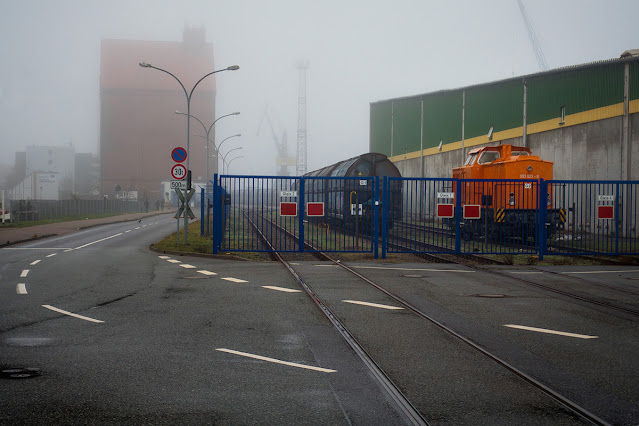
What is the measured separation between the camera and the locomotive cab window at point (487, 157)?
22.9 m

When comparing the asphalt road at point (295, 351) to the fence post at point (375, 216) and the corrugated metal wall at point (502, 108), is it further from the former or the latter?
the corrugated metal wall at point (502, 108)

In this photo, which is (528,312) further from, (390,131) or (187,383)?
(390,131)

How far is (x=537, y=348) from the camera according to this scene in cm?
654

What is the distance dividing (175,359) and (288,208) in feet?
36.3

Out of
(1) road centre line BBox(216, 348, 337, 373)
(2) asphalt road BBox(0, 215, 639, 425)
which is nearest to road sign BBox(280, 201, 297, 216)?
(2) asphalt road BBox(0, 215, 639, 425)

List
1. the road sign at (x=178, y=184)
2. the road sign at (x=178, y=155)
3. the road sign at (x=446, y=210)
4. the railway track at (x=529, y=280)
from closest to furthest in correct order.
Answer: the railway track at (x=529, y=280), the road sign at (x=446, y=210), the road sign at (x=178, y=155), the road sign at (x=178, y=184)

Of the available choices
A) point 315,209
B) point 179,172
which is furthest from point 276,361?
point 179,172

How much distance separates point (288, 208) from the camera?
55.6ft

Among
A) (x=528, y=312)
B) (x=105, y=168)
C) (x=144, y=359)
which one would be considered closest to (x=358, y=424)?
(x=144, y=359)

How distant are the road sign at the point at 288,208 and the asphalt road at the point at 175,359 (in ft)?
17.4

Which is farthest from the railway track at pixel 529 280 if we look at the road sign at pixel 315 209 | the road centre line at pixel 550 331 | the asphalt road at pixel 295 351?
the road centre line at pixel 550 331

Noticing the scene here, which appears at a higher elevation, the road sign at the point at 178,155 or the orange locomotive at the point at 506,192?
the road sign at the point at 178,155

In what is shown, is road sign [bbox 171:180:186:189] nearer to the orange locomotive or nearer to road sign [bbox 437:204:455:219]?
road sign [bbox 437:204:455:219]

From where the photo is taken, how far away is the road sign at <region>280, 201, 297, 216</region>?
16.9 m
